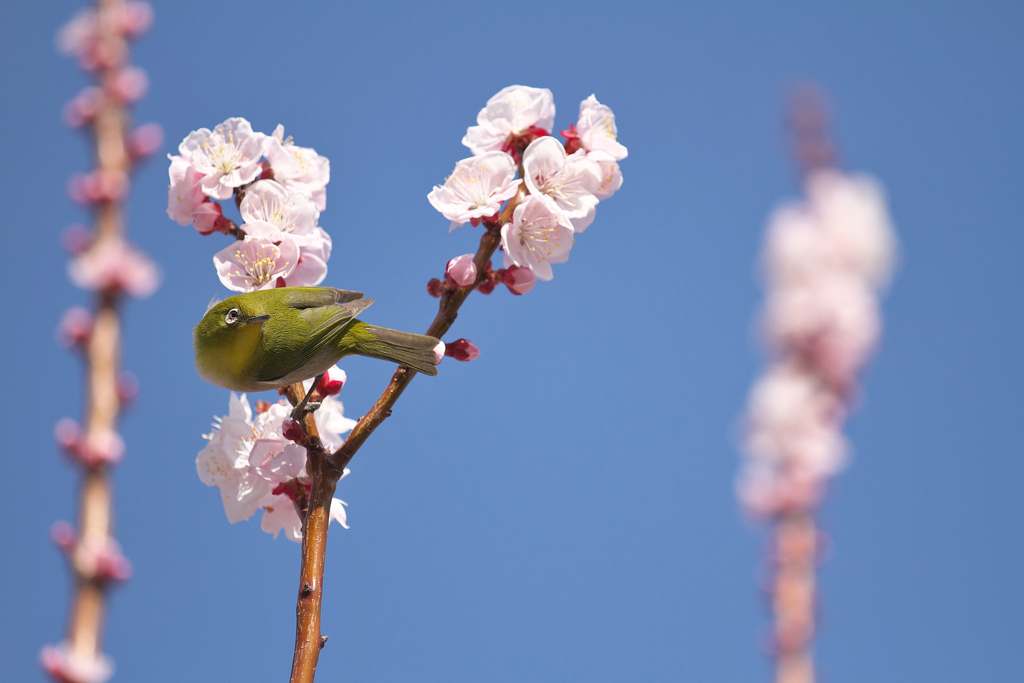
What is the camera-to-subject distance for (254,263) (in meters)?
2.26

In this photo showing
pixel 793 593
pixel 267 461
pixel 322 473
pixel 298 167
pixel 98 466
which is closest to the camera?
pixel 793 593

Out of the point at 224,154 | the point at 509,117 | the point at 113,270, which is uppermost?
the point at 509,117

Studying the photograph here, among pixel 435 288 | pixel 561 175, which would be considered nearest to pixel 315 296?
pixel 435 288

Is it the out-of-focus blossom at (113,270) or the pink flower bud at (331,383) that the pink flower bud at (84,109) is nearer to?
the out-of-focus blossom at (113,270)

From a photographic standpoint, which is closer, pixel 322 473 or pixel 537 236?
pixel 322 473

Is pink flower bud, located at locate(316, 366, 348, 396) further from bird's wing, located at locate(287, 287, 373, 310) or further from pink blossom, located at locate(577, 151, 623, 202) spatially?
pink blossom, located at locate(577, 151, 623, 202)

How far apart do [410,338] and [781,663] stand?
66.2 inches

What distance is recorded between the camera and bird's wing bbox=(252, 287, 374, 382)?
7.91 feet

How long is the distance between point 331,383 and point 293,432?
1.19 feet

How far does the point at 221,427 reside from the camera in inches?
86.3

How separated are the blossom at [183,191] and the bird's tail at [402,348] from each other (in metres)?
0.61

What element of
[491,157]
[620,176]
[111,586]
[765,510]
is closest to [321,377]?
[491,157]

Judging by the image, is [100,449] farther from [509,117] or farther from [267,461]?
[509,117]

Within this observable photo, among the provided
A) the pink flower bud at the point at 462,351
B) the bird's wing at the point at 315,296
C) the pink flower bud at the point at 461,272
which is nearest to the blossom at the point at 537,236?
the pink flower bud at the point at 461,272
